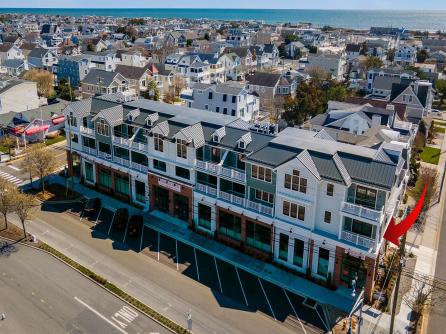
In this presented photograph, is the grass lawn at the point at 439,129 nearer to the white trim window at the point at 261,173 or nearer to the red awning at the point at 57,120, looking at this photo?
the white trim window at the point at 261,173

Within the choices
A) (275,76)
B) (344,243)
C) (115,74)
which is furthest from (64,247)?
(275,76)

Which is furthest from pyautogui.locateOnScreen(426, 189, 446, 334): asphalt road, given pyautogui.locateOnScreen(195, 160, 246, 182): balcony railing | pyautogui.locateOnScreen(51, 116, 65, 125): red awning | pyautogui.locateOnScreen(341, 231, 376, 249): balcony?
A: pyautogui.locateOnScreen(51, 116, 65, 125): red awning

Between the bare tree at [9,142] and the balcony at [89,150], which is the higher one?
the balcony at [89,150]

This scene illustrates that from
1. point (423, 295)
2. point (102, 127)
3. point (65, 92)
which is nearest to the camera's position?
point (423, 295)

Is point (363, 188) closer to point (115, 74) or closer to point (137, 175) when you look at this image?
point (137, 175)

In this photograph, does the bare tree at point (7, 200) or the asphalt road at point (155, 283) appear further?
the bare tree at point (7, 200)

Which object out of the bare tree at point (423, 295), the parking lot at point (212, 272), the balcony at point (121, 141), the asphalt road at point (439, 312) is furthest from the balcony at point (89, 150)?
the asphalt road at point (439, 312)

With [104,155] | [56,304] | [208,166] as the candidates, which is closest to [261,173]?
[208,166]

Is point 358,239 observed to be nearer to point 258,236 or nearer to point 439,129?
point 258,236
